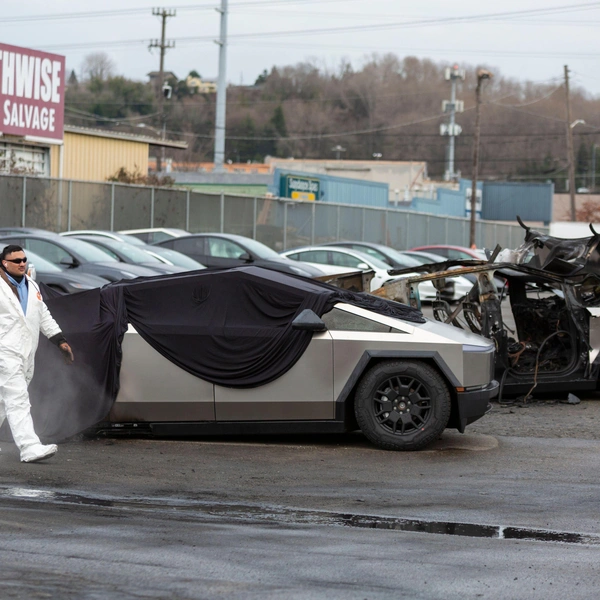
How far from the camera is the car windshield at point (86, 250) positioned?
18969 millimetres

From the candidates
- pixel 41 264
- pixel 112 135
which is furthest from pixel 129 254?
pixel 112 135

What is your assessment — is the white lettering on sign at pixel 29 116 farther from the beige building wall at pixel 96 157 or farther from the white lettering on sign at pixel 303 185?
the white lettering on sign at pixel 303 185

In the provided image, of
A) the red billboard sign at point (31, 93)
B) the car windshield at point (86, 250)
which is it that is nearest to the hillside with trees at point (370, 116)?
the red billboard sign at point (31, 93)

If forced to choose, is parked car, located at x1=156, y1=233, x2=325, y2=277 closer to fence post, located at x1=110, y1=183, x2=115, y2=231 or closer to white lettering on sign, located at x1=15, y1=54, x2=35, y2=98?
fence post, located at x1=110, y1=183, x2=115, y2=231

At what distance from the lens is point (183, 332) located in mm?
8773

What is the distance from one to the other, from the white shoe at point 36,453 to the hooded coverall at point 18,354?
0.03 metres

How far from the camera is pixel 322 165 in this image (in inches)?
3182

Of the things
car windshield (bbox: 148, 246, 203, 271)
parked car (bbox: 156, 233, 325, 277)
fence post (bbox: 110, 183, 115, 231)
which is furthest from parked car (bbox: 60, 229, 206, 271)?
fence post (bbox: 110, 183, 115, 231)

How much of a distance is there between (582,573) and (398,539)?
1.08 m

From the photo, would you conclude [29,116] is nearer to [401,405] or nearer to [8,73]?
[8,73]

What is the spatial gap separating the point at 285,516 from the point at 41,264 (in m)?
11.9

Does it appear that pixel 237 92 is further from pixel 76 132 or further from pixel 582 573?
pixel 582 573

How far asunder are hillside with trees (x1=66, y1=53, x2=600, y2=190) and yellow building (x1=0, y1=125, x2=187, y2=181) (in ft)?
161

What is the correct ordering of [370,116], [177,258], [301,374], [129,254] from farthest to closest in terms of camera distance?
1. [370,116]
2. [177,258]
3. [129,254]
4. [301,374]
